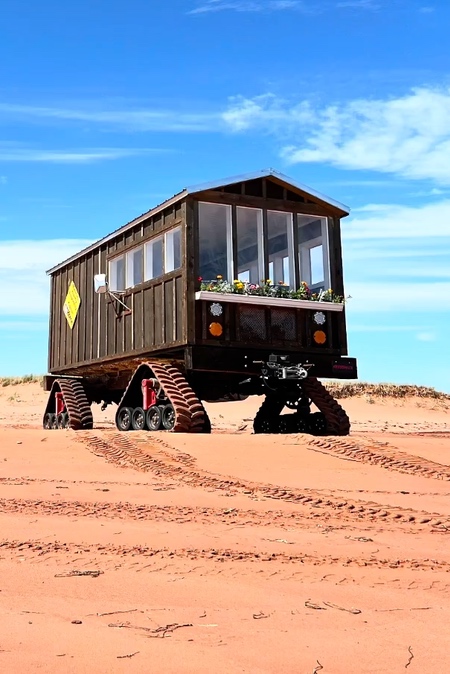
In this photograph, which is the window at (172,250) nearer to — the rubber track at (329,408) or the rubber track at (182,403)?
the rubber track at (182,403)

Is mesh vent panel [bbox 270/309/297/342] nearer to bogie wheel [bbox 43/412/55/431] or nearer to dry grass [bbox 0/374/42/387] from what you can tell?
bogie wheel [bbox 43/412/55/431]

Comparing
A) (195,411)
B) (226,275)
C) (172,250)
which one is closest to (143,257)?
(172,250)

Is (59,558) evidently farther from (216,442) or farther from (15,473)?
(216,442)

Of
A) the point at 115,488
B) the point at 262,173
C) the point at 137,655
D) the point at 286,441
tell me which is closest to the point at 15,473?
the point at 115,488

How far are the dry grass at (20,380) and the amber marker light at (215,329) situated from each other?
2912cm

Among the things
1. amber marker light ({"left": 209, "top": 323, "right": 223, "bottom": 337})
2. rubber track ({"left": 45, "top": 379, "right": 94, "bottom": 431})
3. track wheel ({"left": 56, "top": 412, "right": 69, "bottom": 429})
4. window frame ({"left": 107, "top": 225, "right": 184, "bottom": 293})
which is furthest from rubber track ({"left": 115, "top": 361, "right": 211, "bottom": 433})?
track wheel ({"left": 56, "top": 412, "right": 69, "bottom": 429})

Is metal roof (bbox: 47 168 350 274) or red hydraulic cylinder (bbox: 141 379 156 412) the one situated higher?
metal roof (bbox: 47 168 350 274)

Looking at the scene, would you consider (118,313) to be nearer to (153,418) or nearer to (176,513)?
(153,418)

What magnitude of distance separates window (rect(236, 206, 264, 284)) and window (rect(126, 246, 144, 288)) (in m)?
2.22

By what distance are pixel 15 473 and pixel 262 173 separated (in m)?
8.59

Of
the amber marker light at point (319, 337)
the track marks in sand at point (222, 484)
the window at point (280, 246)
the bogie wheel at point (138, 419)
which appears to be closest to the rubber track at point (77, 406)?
the bogie wheel at point (138, 419)

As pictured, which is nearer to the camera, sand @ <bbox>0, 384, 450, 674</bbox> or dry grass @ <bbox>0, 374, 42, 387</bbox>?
sand @ <bbox>0, 384, 450, 674</bbox>

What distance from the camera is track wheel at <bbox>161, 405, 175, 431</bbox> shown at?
1319cm

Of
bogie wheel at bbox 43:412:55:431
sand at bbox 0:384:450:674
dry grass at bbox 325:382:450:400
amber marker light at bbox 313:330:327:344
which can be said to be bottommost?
sand at bbox 0:384:450:674
